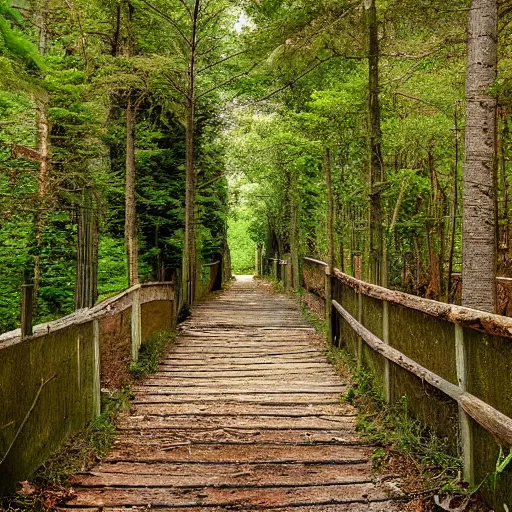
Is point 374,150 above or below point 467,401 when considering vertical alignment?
above

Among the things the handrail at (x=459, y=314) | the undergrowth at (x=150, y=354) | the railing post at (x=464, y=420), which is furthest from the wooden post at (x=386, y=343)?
the undergrowth at (x=150, y=354)

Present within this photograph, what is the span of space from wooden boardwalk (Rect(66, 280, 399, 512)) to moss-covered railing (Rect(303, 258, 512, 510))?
23.9 inches

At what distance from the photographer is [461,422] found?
3.41 meters

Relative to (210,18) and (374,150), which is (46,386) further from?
(210,18)

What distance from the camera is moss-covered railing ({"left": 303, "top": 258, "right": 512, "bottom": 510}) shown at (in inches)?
114

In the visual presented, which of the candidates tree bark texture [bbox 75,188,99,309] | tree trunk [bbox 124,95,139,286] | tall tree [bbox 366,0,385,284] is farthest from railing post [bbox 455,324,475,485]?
tree trunk [bbox 124,95,139,286]

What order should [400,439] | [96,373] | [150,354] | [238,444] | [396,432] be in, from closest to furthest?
1. [400,439]
2. [396,432]
3. [238,444]
4. [96,373]
5. [150,354]

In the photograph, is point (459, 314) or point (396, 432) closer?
point (459, 314)

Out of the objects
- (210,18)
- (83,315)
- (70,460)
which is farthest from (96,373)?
(210,18)

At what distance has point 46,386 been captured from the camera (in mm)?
3814

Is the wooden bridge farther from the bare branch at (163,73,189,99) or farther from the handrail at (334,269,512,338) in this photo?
the bare branch at (163,73,189,99)

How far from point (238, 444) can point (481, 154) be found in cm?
331

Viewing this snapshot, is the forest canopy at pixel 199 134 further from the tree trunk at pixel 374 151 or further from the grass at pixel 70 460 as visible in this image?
the grass at pixel 70 460

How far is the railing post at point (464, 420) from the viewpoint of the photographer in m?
3.29
